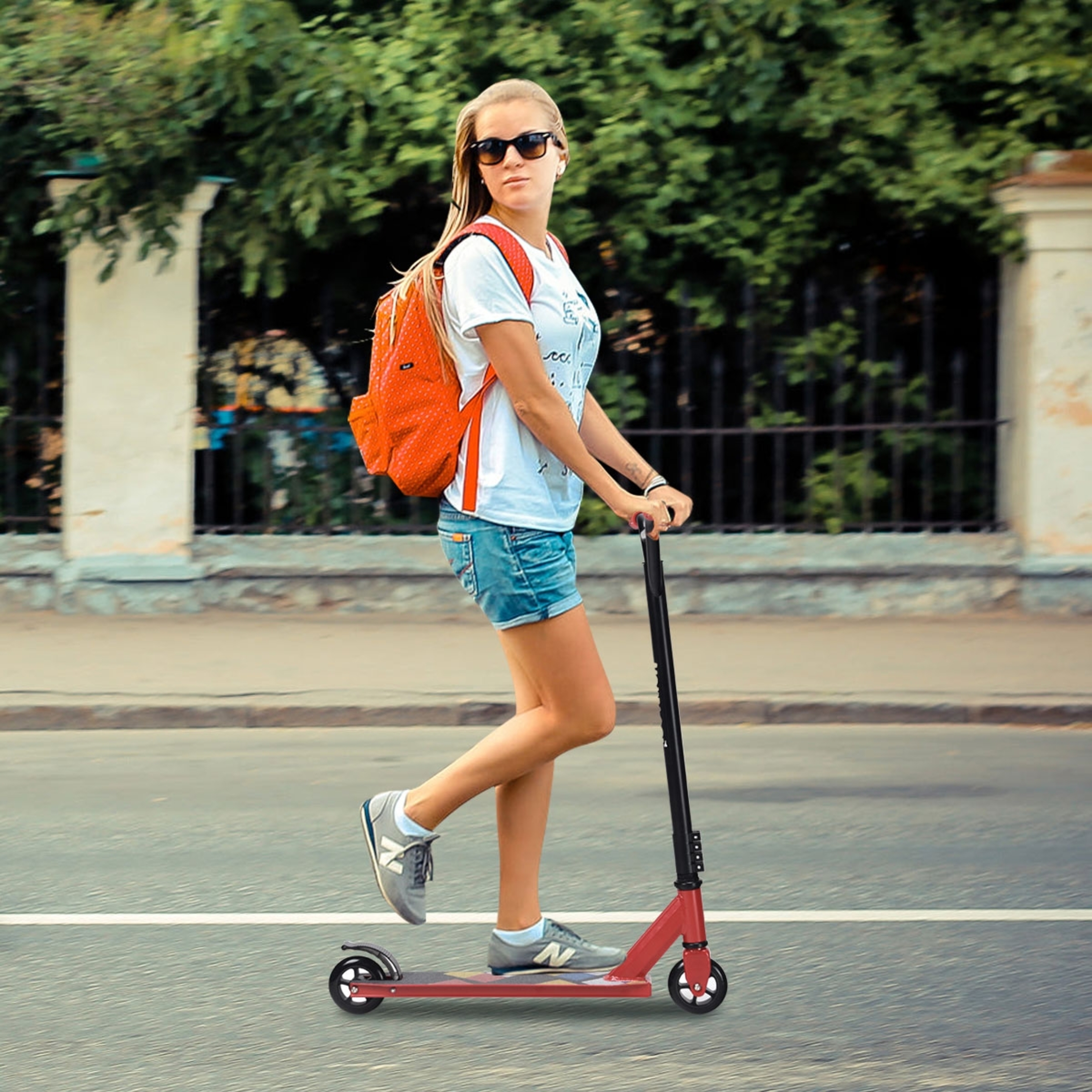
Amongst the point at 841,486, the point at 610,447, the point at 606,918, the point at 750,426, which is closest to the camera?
the point at 610,447

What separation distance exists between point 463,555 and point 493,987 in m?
0.92

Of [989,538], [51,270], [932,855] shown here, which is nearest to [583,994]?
[932,855]

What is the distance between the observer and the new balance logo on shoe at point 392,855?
418 centimetres

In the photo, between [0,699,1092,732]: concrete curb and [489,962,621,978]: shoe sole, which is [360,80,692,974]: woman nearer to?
[489,962,621,978]: shoe sole

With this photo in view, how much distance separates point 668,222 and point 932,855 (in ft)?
20.1

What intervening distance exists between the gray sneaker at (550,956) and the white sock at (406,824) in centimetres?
29

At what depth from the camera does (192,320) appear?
11.0 meters

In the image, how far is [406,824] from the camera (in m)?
4.20

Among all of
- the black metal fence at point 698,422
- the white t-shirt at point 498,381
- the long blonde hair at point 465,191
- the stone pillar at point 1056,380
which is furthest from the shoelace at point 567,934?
the stone pillar at point 1056,380

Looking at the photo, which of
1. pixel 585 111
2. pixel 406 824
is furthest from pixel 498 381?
pixel 585 111

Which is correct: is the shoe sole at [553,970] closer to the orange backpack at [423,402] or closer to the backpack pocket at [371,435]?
the orange backpack at [423,402]

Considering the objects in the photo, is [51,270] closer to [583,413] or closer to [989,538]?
[989,538]

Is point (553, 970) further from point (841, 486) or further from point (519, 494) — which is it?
point (841, 486)

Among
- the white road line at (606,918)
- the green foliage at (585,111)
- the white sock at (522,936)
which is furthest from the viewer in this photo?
the green foliage at (585,111)
